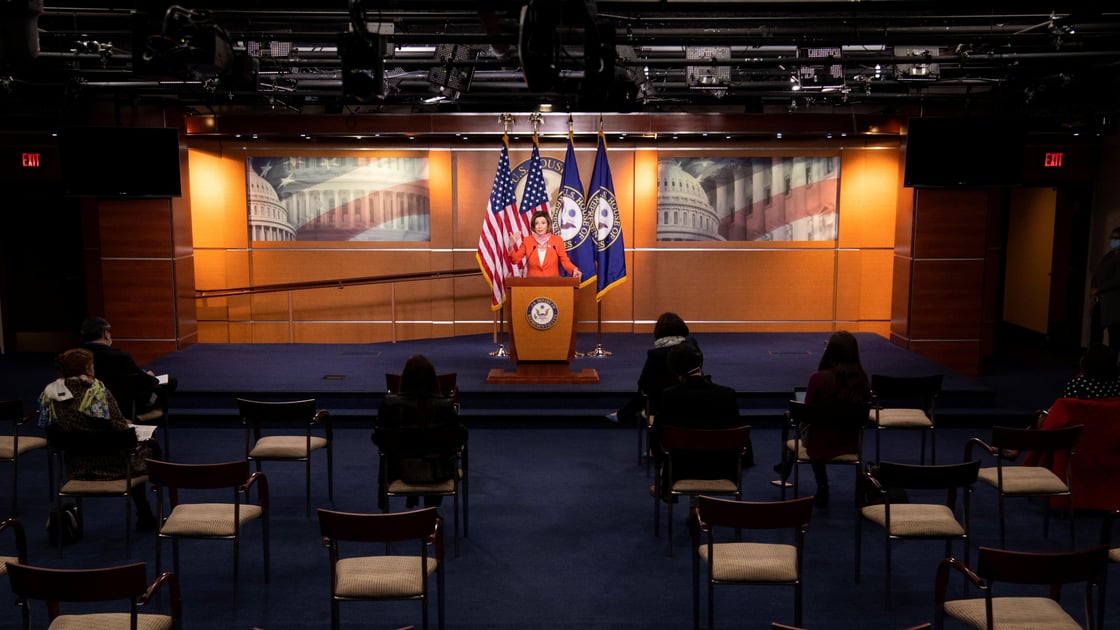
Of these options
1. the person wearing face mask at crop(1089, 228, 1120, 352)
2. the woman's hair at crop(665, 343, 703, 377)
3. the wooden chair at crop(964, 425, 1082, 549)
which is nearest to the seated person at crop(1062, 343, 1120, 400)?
the wooden chair at crop(964, 425, 1082, 549)

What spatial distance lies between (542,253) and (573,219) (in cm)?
92

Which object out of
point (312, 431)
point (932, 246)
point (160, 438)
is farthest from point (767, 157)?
point (160, 438)

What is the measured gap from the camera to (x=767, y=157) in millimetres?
12672

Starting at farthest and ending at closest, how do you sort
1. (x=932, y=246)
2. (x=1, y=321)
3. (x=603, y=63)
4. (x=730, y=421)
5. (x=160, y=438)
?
(x=1, y=321)
(x=932, y=246)
(x=160, y=438)
(x=603, y=63)
(x=730, y=421)

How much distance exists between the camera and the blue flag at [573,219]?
1090 centimetres

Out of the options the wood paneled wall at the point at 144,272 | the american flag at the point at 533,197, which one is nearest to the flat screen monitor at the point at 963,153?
Answer: the american flag at the point at 533,197

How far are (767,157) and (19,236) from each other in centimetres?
1015

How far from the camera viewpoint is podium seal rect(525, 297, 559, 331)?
928 cm

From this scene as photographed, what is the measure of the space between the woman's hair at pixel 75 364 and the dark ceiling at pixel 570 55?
191 centimetres

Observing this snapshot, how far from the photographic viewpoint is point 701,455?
233 inches

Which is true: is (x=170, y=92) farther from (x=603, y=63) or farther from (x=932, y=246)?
(x=932, y=246)

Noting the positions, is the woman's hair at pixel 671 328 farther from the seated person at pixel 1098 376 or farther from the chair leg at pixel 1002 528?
the seated person at pixel 1098 376

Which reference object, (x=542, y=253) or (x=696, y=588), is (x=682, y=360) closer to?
(x=696, y=588)

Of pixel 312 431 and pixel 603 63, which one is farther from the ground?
pixel 603 63
